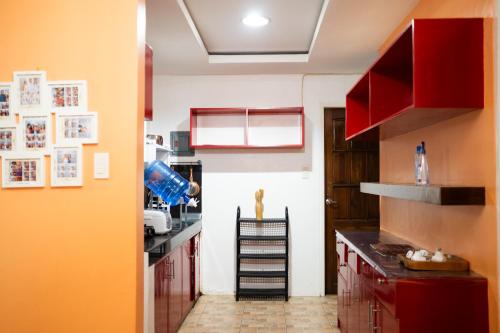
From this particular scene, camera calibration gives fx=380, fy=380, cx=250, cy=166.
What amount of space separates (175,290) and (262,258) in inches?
49.1

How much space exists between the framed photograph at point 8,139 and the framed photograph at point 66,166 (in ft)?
0.73

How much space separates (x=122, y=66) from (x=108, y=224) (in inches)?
32.6

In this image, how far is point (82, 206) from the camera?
1.99 m

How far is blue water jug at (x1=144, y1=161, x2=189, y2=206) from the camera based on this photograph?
3.33 meters

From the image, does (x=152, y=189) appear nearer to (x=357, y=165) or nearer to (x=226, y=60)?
(x=226, y=60)

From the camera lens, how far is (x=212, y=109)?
4.22m

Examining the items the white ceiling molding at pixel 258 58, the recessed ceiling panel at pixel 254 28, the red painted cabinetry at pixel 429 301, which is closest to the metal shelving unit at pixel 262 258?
the white ceiling molding at pixel 258 58

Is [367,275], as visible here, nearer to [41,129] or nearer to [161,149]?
[41,129]

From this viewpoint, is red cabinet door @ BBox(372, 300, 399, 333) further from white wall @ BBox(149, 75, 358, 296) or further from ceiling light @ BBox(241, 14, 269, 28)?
ceiling light @ BBox(241, 14, 269, 28)

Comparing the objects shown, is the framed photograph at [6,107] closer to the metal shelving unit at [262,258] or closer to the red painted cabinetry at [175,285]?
the red painted cabinetry at [175,285]

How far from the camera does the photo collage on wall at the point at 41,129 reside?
78.0 inches

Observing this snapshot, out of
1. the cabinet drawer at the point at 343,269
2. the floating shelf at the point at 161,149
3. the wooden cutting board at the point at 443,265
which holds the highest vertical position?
the floating shelf at the point at 161,149

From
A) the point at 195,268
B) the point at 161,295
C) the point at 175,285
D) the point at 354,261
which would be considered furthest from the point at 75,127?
the point at 195,268

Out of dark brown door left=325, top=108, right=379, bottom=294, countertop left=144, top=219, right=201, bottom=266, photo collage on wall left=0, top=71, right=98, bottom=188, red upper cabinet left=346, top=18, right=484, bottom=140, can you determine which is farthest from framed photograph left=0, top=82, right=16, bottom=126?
dark brown door left=325, top=108, right=379, bottom=294
